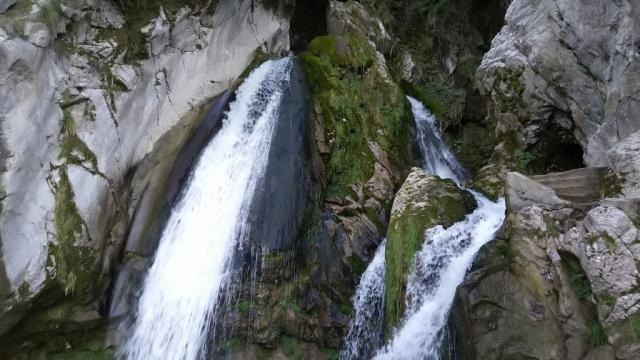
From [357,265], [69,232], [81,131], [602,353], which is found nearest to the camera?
[602,353]

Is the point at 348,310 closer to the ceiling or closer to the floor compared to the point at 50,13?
closer to the floor

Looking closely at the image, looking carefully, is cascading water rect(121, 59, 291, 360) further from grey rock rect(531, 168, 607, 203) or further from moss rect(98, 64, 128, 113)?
grey rock rect(531, 168, 607, 203)

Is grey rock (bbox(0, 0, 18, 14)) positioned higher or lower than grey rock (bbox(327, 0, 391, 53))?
lower

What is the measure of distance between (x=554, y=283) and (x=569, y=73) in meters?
3.61

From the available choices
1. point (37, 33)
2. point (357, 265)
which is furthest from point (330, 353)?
point (37, 33)

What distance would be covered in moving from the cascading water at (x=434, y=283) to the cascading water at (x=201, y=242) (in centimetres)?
211

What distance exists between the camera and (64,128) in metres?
7.68

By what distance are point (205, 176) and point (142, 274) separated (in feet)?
6.00

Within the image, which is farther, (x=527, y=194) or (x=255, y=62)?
(x=255, y=62)

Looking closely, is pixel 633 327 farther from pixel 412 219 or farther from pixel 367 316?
pixel 367 316

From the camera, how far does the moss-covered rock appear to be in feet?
20.8

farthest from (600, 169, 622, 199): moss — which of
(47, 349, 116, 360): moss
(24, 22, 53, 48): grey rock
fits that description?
(24, 22, 53, 48): grey rock

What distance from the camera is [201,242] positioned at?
7.66 meters

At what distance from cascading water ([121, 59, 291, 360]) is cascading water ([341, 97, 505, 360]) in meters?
2.11
